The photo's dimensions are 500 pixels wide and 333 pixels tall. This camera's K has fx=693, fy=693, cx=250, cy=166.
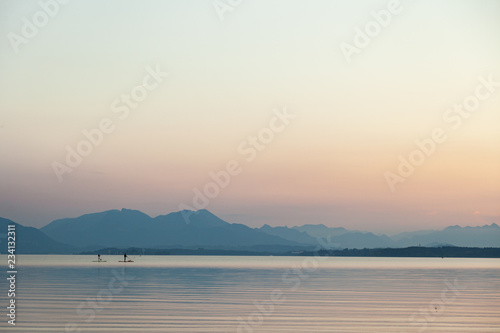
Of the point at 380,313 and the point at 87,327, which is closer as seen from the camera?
the point at 87,327

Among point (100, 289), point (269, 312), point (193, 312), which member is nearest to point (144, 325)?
point (193, 312)

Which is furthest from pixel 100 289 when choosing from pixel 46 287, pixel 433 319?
pixel 433 319

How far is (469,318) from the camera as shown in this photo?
1474 inches

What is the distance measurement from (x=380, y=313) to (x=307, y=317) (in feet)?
15.8

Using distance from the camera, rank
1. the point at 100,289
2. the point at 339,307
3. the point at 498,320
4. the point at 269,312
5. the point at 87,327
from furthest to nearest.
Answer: the point at 100,289, the point at 339,307, the point at 269,312, the point at 498,320, the point at 87,327

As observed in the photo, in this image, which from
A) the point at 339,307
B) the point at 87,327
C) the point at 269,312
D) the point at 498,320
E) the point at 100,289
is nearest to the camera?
the point at 87,327

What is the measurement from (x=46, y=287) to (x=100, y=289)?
5.30m

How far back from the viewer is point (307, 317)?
120 feet

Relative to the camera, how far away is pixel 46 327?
32.4 m

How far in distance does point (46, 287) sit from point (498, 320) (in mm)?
36938

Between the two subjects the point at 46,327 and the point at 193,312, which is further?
the point at 193,312

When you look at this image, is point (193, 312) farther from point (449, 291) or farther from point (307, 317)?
point (449, 291)

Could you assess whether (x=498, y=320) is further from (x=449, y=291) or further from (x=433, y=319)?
(x=449, y=291)

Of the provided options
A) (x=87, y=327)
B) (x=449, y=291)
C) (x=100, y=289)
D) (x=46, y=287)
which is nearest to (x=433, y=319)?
(x=87, y=327)
